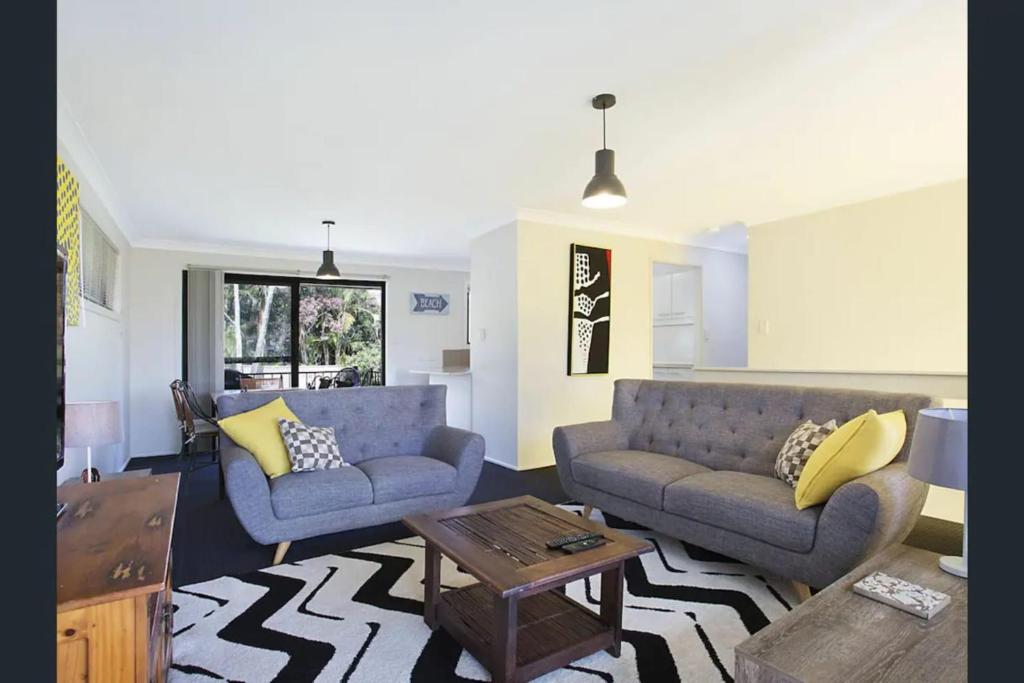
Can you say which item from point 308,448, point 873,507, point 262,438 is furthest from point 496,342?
point 873,507

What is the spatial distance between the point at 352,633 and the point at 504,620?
2.35 ft

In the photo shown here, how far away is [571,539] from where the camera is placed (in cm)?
180

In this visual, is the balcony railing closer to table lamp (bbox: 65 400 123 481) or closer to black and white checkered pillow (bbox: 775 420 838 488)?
table lamp (bbox: 65 400 123 481)

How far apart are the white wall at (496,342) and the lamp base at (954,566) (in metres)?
3.18

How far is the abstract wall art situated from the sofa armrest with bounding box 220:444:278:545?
2.91 metres

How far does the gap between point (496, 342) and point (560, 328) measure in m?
0.60

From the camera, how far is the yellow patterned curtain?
7.97 ft

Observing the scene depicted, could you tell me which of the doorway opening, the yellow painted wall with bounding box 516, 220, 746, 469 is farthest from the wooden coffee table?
the doorway opening

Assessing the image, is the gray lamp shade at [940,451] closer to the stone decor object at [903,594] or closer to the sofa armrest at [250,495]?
the stone decor object at [903,594]

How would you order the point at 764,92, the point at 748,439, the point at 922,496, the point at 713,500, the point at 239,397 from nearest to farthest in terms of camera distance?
the point at 922,496 → the point at 713,500 → the point at 764,92 → the point at 748,439 → the point at 239,397

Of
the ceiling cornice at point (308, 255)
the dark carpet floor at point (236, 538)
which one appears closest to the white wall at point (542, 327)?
the dark carpet floor at point (236, 538)

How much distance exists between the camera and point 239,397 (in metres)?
2.99

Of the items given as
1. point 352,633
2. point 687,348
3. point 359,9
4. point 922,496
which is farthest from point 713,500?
point 687,348
